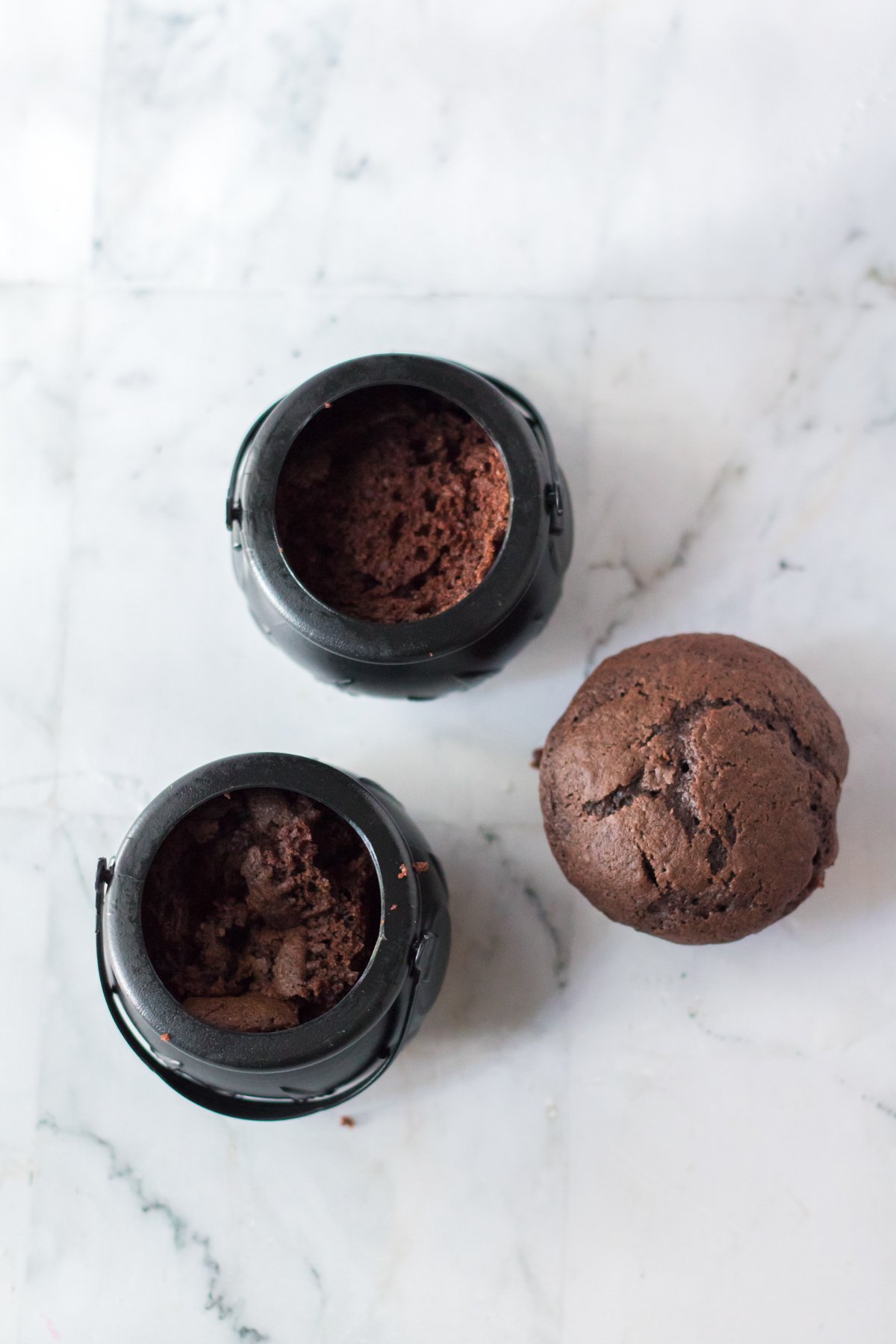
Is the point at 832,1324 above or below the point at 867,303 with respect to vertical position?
below

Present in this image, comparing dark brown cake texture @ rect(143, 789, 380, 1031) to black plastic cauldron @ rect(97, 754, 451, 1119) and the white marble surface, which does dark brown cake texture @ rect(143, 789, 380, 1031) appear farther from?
the white marble surface

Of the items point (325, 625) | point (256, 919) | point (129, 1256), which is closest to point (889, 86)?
point (325, 625)

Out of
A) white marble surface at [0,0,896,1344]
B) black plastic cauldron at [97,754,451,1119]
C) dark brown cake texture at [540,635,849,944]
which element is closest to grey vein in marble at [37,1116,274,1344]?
white marble surface at [0,0,896,1344]

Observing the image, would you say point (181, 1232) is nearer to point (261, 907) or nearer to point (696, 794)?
point (261, 907)

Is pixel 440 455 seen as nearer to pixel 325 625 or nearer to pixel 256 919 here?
pixel 325 625

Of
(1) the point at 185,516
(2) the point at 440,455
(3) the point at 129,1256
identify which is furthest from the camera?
(1) the point at 185,516

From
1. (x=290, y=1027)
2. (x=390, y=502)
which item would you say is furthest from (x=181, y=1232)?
(x=390, y=502)

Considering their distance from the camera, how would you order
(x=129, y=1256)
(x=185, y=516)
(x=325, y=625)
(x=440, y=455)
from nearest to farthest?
(x=325, y=625)
(x=440, y=455)
(x=129, y=1256)
(x=185, y=516)
